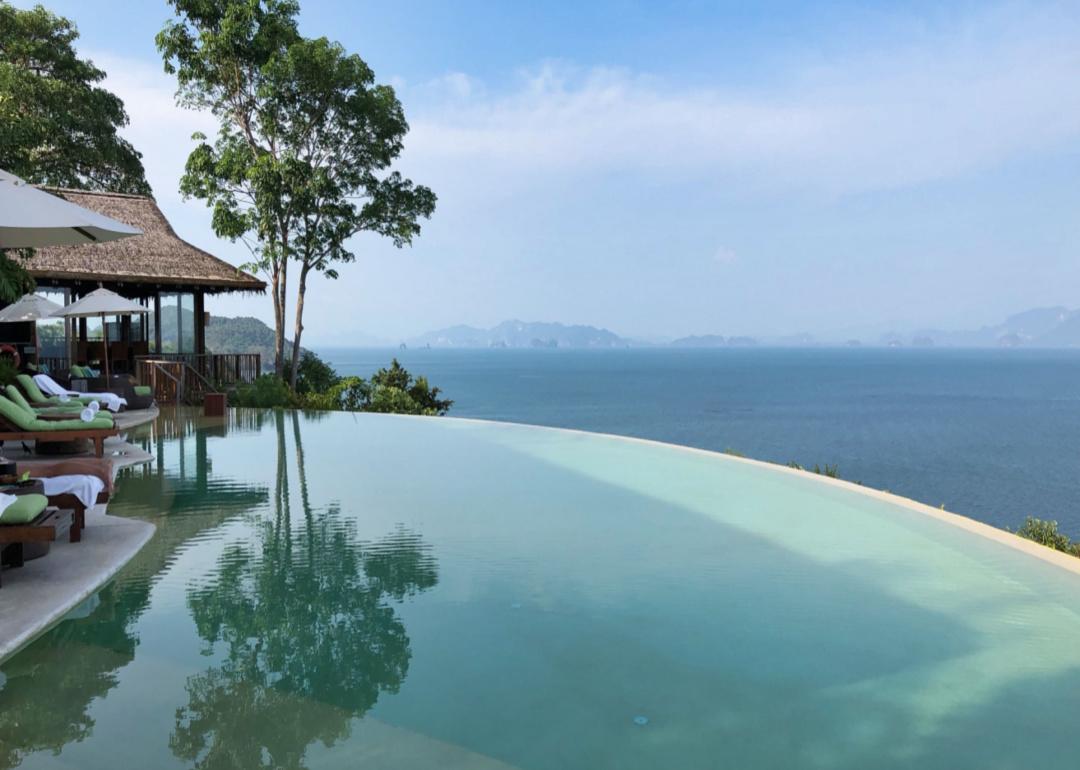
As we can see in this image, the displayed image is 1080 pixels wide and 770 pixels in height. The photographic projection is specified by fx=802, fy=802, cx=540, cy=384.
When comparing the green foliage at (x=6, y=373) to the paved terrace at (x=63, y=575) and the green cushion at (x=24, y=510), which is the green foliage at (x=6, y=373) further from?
the green cushion at (x=24, y=510)

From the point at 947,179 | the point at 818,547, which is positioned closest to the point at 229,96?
the point at 818,547

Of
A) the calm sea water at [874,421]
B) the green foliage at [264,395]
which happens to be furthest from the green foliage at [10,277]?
the calm sea water at [874,421]

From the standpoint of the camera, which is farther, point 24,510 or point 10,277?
point 10,277

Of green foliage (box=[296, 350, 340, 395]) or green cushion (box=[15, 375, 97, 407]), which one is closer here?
green cushion (box=[15, 375, 97, 407])

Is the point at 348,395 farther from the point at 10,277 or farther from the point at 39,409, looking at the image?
the point at 10,277

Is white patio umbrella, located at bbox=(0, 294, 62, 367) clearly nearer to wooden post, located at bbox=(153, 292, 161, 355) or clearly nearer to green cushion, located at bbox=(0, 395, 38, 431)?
wooden post, located at bbox=(153, 292, 161, 355)

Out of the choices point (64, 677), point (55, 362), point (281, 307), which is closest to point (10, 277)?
point (64, 677)

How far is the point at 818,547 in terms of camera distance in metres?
6.29

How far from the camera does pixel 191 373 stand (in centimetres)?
1703

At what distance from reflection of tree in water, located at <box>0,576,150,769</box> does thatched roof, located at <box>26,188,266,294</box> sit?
14072mm

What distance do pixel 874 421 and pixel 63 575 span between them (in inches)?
2269

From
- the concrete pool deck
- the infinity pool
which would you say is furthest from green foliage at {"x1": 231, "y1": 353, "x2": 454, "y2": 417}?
the concrete pool deck

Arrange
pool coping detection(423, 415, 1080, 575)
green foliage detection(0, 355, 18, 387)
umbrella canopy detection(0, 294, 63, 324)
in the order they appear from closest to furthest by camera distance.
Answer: pool coping detection(423, 415, 1080, 575) < green foliage detection(0, 355, 18, 387) < umbrella canopy detection(0, 294, 63, 324)

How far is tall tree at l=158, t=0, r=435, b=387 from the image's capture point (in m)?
20.7
